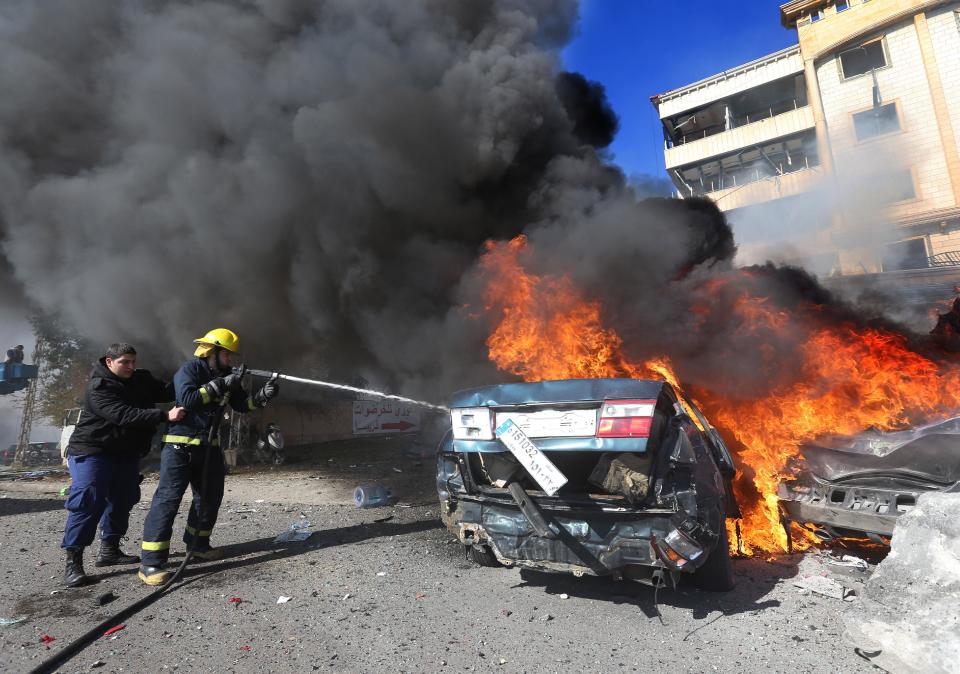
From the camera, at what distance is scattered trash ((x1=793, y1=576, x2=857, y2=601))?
3.18 m

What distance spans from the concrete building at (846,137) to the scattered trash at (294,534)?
24.3 meters

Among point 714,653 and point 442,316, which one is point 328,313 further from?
point 714,653

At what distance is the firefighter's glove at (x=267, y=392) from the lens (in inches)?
172

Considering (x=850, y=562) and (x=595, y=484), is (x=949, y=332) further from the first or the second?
(x=595, y=484)

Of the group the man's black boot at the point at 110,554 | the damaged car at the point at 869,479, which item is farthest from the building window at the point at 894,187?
the man's black boot at the point at 110,554

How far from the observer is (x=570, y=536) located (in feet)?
9.82

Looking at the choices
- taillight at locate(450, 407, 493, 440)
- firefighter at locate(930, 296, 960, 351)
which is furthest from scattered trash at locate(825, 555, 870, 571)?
firefighter at locate(930, 296, 960, 351)

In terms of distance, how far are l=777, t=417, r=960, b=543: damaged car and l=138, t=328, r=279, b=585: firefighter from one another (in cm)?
441

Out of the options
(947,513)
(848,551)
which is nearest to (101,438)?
(947,513)

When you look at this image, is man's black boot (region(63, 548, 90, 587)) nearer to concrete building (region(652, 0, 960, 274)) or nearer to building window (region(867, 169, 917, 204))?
concrete building (region(652, 0, 960, 274))

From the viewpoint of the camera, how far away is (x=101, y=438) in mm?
3996

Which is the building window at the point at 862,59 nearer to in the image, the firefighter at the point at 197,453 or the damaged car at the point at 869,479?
the damaged car at the point at 869,479

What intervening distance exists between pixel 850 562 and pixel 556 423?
8.69 feet

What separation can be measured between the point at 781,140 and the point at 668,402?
29.3 meters
